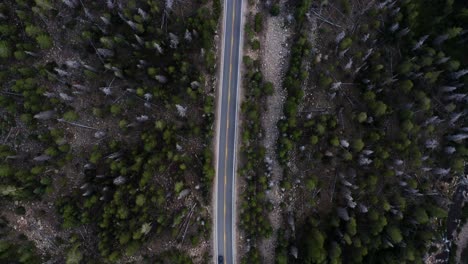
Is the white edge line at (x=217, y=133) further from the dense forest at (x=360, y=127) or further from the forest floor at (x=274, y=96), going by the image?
the forest floor at (x=274, y=96)

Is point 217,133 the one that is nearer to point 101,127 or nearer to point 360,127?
point 101,127

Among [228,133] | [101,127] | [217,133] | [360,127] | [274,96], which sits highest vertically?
[360,127]

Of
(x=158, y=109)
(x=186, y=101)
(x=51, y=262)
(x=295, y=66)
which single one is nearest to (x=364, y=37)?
(x=295, y=66)

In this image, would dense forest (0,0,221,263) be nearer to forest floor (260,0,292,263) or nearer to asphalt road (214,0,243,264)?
asphalt road (214,0,243,264)

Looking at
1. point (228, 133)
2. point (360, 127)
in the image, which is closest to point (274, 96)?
point (228, 133)

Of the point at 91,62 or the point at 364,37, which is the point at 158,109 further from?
the point at 364,37
